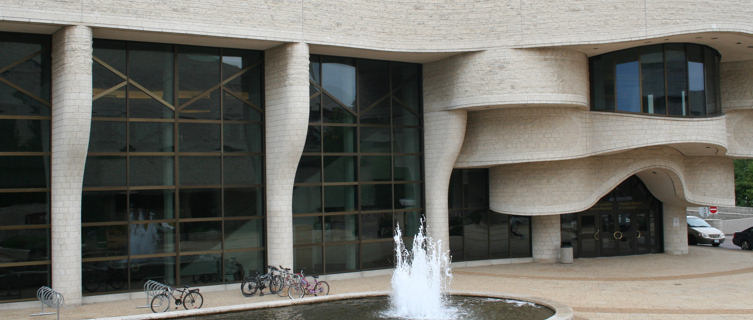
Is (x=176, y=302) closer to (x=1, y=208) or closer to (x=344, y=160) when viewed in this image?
(x=1, y=208)

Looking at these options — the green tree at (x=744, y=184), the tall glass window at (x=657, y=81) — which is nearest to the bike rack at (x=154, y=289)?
the tall glass window at (x=657, y=81)

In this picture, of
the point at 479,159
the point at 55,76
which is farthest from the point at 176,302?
the point at 479,159

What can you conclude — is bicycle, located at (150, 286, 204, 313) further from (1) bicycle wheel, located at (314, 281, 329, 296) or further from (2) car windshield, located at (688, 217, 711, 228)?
(2) car windshield, located at (688, 217, 711, 228)

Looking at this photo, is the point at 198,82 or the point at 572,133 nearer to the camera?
the point at 198,82

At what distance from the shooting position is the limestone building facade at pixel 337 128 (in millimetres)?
19125

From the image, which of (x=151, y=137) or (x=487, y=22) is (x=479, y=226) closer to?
(x=487, y=22)

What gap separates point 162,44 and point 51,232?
6677mm

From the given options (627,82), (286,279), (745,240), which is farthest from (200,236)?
(745,240)

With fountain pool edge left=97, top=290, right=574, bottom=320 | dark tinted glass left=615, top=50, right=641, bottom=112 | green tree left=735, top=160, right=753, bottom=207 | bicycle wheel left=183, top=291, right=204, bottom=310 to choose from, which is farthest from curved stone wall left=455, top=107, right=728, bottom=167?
green tree left=735, top=160, right=753, bottom=207

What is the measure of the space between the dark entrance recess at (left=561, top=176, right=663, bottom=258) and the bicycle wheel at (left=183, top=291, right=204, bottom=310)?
53.3 feet

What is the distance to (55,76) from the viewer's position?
19.0 meters

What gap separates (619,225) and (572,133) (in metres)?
7.21

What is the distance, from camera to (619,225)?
96.2 feet

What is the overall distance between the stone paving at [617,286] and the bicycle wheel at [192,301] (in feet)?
1.09
